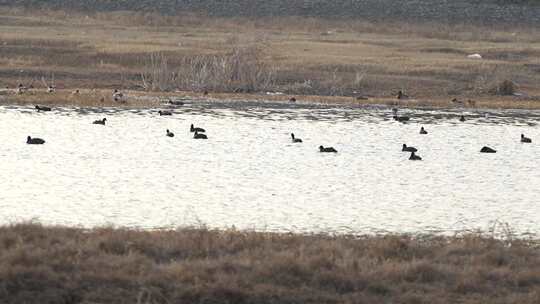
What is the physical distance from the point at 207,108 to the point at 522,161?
14.7 metres

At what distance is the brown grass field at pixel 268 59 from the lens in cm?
4634

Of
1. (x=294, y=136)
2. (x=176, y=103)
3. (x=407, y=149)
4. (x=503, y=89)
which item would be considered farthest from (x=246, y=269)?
(x=503, y=89)

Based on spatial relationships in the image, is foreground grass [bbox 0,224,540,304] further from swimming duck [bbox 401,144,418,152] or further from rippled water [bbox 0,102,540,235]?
swimming duck [bbox 401,144,418,152]

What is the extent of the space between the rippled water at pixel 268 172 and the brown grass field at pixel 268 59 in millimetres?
7052

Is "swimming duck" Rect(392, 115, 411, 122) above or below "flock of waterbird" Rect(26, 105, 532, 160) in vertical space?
above

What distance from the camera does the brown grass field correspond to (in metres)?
46.3

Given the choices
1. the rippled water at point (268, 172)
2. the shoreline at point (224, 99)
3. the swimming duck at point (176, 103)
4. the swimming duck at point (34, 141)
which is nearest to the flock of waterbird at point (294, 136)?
the swimming duck at point (34, 141)

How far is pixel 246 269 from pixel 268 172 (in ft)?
40.0

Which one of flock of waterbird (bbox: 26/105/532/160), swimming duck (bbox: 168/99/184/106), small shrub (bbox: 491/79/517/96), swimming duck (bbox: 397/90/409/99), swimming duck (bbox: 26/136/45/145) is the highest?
small shrub (bbox: 491/79/517/96)

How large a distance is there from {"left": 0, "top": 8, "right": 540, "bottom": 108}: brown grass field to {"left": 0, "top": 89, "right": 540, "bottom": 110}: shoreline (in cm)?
15

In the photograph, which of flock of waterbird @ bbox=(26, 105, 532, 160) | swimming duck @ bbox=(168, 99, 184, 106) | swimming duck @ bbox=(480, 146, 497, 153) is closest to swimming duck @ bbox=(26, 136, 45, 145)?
flock of waterbird @ bbox=(26, 105, 532, 160)

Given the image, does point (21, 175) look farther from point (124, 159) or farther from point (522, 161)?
point (522, 161)

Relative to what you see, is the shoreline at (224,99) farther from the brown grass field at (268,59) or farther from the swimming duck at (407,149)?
the swimming duck at (407,149)

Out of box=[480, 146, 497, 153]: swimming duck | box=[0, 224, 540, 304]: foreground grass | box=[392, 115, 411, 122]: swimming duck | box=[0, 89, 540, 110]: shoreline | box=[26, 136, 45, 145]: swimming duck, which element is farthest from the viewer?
box=[0, 89, 540, 110]: shoreline
